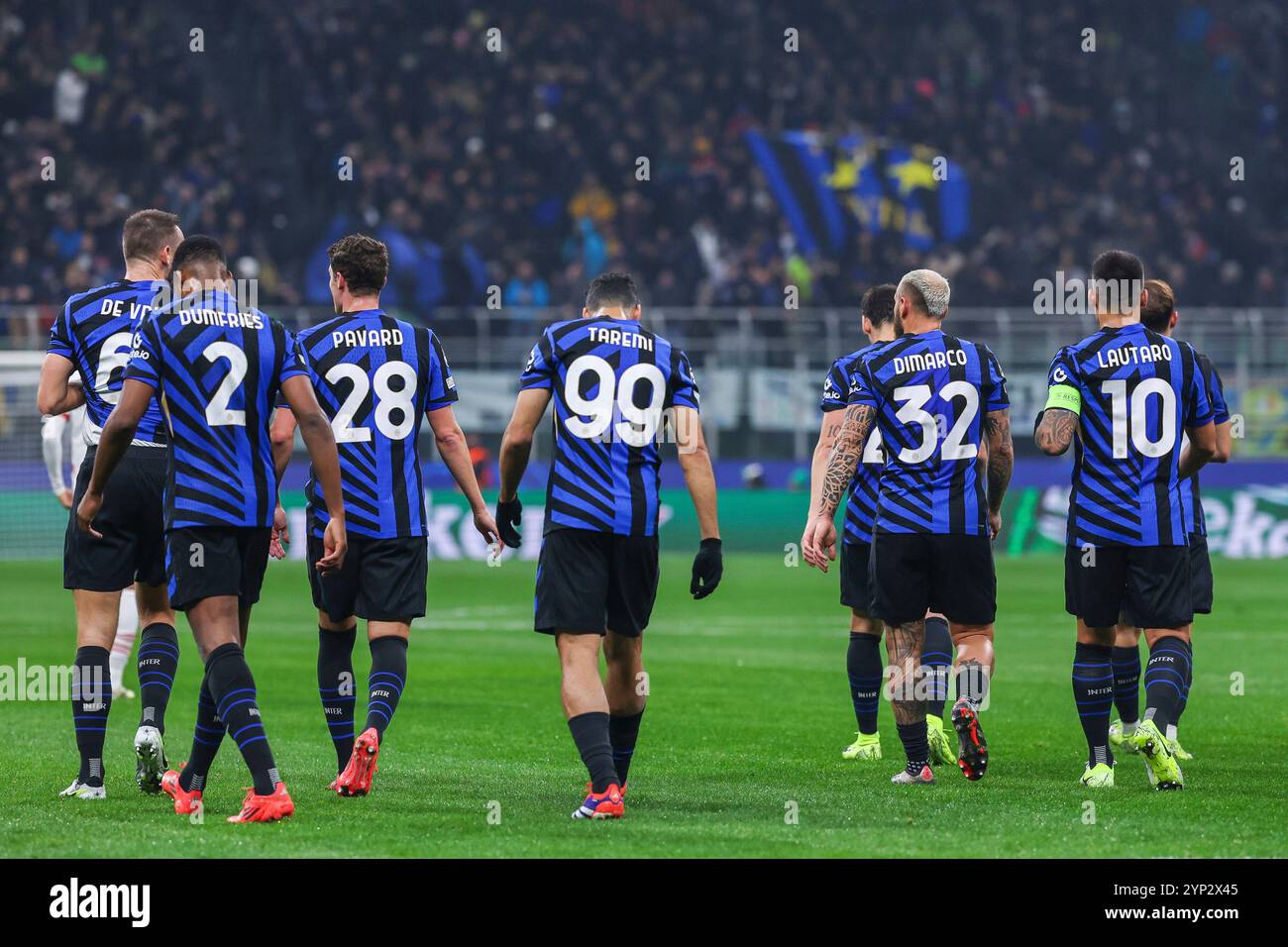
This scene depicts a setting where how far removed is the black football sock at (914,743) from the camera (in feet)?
26.1

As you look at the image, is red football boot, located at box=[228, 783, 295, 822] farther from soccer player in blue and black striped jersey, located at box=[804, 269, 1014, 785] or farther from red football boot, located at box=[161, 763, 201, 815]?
soccer player in blue and black striped jersey, located at box=[804, 269, 1014, 785]

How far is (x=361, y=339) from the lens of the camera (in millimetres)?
7672

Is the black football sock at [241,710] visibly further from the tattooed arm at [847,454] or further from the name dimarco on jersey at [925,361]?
the name dimarco on jersey at [925,361]

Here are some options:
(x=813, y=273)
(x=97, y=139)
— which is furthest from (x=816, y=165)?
(x=97, y=139)

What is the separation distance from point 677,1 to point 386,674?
94.0 feet

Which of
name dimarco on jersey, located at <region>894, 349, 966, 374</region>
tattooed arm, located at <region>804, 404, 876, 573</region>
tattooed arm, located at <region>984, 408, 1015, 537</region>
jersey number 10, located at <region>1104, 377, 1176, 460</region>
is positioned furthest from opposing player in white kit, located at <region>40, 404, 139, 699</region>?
jersey number 10, located at <region>1104, 377, 1176, 460</region>

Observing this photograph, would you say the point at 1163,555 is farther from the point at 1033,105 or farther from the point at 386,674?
the point at 1033,105

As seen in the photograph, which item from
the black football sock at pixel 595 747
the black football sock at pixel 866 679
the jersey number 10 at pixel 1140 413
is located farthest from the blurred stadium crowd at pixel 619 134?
the black football sock at pixel 595 747

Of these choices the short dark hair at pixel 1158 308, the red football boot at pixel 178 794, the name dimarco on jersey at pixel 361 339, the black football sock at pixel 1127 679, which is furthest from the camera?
the black football sock at pixel 1127 679

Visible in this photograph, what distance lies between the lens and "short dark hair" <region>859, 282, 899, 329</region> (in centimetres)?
894

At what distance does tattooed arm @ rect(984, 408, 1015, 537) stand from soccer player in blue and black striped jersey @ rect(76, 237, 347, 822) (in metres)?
2.85

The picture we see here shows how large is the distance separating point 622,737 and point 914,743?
1.38 meters

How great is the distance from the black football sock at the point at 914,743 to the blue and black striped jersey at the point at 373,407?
Answer: 7.39 ft

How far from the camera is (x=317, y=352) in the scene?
7684 mm
